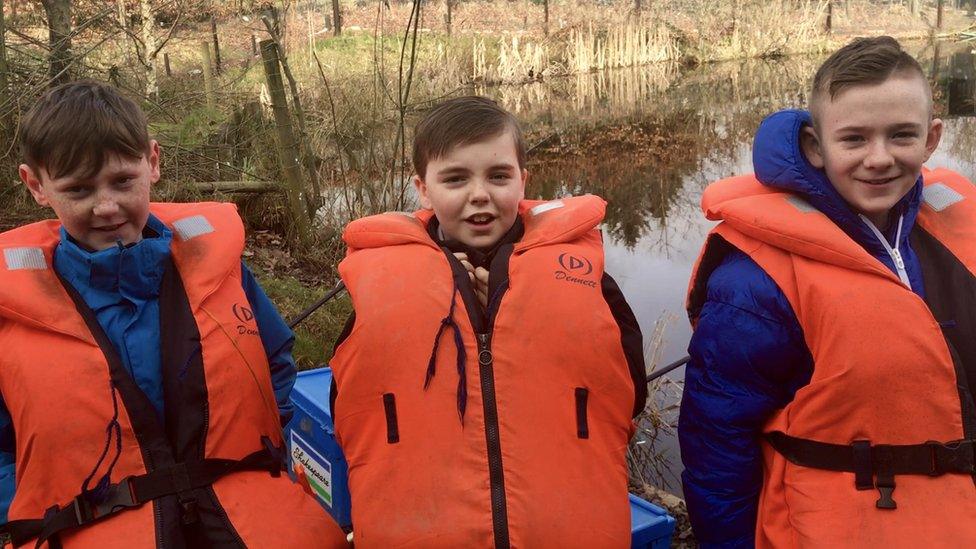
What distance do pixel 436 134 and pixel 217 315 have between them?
2.80 ft

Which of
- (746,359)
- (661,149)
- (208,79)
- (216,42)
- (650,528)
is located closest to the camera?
(746,359)

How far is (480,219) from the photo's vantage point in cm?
268

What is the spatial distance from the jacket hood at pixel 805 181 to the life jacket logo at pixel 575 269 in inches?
23.5

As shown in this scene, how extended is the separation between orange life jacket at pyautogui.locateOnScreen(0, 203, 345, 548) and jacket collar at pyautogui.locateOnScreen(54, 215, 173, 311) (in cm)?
4

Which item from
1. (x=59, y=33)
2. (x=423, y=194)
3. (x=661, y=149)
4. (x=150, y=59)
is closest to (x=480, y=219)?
(x=423, y=194)

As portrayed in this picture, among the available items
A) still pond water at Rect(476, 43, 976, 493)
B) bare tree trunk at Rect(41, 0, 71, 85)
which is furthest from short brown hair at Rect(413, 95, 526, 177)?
bare tree trunk at Rect(41, 0, 71, 85)

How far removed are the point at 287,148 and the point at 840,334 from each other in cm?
522

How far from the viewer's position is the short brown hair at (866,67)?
242 cm

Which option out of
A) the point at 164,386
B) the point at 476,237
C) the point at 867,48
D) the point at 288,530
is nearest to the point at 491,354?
the point at 476,237

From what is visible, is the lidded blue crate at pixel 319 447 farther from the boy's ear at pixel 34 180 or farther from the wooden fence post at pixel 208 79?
the wooden fence post at pixel 208 79

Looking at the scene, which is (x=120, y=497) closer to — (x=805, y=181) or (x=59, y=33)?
(x=805, y=181)

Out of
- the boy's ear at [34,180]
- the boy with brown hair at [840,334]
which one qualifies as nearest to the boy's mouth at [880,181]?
the boy with brown hair at [840,334]

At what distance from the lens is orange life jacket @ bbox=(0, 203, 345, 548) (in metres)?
2.31

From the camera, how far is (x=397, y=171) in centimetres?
716
